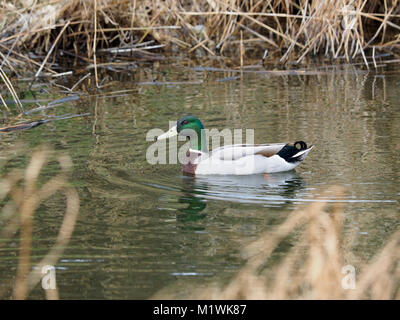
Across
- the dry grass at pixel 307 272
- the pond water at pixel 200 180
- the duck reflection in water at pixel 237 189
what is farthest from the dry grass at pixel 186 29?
the dry grass at pixel 307 272

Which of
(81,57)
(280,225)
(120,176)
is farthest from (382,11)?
(280,225)

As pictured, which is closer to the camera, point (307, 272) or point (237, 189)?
point (307, 272)

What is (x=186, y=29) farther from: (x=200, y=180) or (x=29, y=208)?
(x=29, y=208)

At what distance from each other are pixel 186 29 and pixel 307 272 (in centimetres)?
901

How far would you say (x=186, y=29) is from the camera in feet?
42.1

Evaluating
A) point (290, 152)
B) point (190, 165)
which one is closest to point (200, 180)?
point (190, 165)

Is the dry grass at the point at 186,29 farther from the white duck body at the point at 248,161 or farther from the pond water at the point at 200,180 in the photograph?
the white duck body at the point at 248,161

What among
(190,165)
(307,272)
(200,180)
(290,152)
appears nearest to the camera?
(307,272)

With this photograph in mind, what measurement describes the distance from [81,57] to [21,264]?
8.22 metres

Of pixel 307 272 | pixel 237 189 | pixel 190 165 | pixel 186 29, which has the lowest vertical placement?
pixel 307 272

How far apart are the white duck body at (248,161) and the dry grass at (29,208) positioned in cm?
127

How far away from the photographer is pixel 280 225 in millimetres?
5270

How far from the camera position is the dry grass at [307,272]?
4035 millimetres

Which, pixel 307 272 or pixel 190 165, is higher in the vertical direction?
pixel 190 165
